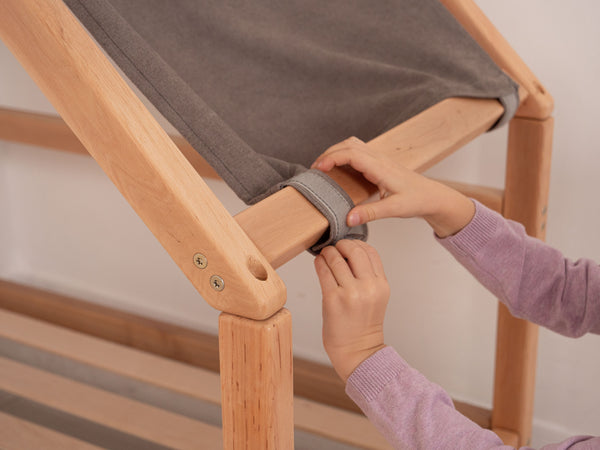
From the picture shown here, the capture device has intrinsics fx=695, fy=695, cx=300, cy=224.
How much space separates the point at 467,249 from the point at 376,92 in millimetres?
178

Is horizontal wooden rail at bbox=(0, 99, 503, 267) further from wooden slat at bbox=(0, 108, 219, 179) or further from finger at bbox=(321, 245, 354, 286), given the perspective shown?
wooden slat at bbox=(0, 108, 219, 179)

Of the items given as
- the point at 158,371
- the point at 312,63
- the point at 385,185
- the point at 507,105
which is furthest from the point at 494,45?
the point at 158,371

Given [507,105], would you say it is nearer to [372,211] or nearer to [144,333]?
[372,211]

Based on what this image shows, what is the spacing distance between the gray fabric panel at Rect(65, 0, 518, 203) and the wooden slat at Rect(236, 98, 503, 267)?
24mm

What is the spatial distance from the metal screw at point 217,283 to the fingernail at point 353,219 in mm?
110

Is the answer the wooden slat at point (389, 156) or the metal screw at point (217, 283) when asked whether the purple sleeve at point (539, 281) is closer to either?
the wooden slat at point (389, 156)

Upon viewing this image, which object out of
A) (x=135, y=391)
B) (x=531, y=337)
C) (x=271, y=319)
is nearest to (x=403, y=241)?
(x=531, y=337)

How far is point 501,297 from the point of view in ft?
2.25

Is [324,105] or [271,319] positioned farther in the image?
[324,105]

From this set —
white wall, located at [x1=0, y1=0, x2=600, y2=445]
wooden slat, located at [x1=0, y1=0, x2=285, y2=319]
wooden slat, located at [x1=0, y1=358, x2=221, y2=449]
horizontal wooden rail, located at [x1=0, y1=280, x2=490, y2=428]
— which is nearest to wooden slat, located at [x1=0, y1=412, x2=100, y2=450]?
wooden slat, located at [x1=0, y1=358, x2=221, y2=449]

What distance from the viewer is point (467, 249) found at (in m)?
0.63

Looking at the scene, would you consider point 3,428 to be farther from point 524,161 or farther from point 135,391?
point 524,161

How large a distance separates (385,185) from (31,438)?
28.1 inches

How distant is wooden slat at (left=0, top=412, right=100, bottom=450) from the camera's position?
37.5 inches
